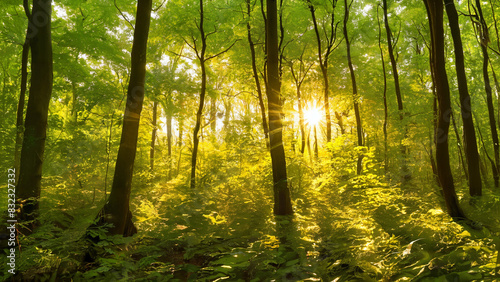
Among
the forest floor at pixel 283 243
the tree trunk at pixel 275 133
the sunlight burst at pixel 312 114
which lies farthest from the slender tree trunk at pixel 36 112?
the sunlight burst at pixel 312 114

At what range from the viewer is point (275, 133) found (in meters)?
6.20

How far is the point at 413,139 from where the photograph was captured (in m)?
10.1

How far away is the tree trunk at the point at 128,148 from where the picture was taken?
501cm

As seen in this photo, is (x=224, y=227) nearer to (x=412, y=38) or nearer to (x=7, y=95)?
(x=7, y=95)

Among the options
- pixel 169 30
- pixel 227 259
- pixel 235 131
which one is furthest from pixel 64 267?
pixel 169 30

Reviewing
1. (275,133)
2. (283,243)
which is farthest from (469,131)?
(283,243)

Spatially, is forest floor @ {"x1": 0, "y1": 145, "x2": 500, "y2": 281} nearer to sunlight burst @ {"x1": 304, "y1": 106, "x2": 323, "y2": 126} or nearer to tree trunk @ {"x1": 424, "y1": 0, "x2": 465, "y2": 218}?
tree trunk @ {"x1": 424, "y1": 0, "x2": 465, "y2": 218}

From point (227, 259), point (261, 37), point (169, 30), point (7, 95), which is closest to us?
point (227, 259)

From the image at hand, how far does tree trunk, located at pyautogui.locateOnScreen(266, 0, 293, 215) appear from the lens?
6.12m

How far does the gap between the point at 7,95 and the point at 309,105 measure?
765 inches

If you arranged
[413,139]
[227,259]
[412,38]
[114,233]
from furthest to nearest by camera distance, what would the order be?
[412,38], [413,139], [114,233], [227,259]

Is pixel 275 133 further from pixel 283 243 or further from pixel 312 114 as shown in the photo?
pixel 312 114

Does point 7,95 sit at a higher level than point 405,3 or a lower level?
lower

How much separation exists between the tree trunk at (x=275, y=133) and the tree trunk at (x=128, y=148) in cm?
272
